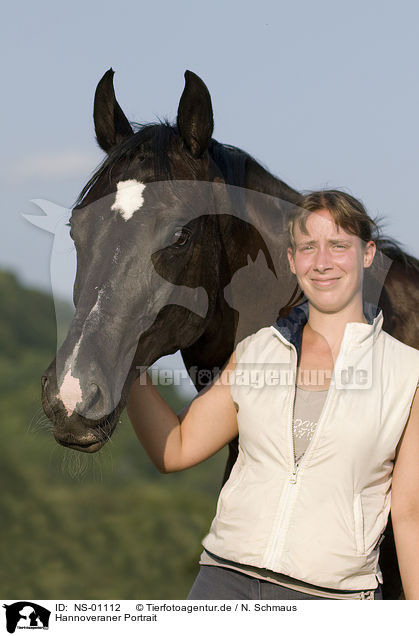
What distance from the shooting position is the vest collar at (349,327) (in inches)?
83.0

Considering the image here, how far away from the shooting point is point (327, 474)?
6.48ft

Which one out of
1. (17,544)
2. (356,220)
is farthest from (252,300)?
(17,544)

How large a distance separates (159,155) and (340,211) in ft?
2.22

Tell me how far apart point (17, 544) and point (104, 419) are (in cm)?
963

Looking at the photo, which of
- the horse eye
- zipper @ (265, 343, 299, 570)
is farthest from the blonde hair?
zipper @ (265, 343, 299, 570)

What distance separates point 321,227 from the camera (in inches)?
85.4

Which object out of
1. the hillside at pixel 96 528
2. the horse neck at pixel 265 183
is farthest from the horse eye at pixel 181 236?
the hillside at pixel 96 528

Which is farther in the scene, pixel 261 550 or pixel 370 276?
pixel 370 276

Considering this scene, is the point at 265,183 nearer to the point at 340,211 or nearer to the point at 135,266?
the point at 340,211

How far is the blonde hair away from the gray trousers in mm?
1040

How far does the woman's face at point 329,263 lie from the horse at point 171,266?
16.7 inches

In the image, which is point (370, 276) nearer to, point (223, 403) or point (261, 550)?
point (223, 403)

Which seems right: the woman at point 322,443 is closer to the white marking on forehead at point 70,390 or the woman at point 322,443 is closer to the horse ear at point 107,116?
the white marking on forehead at point 70,390
